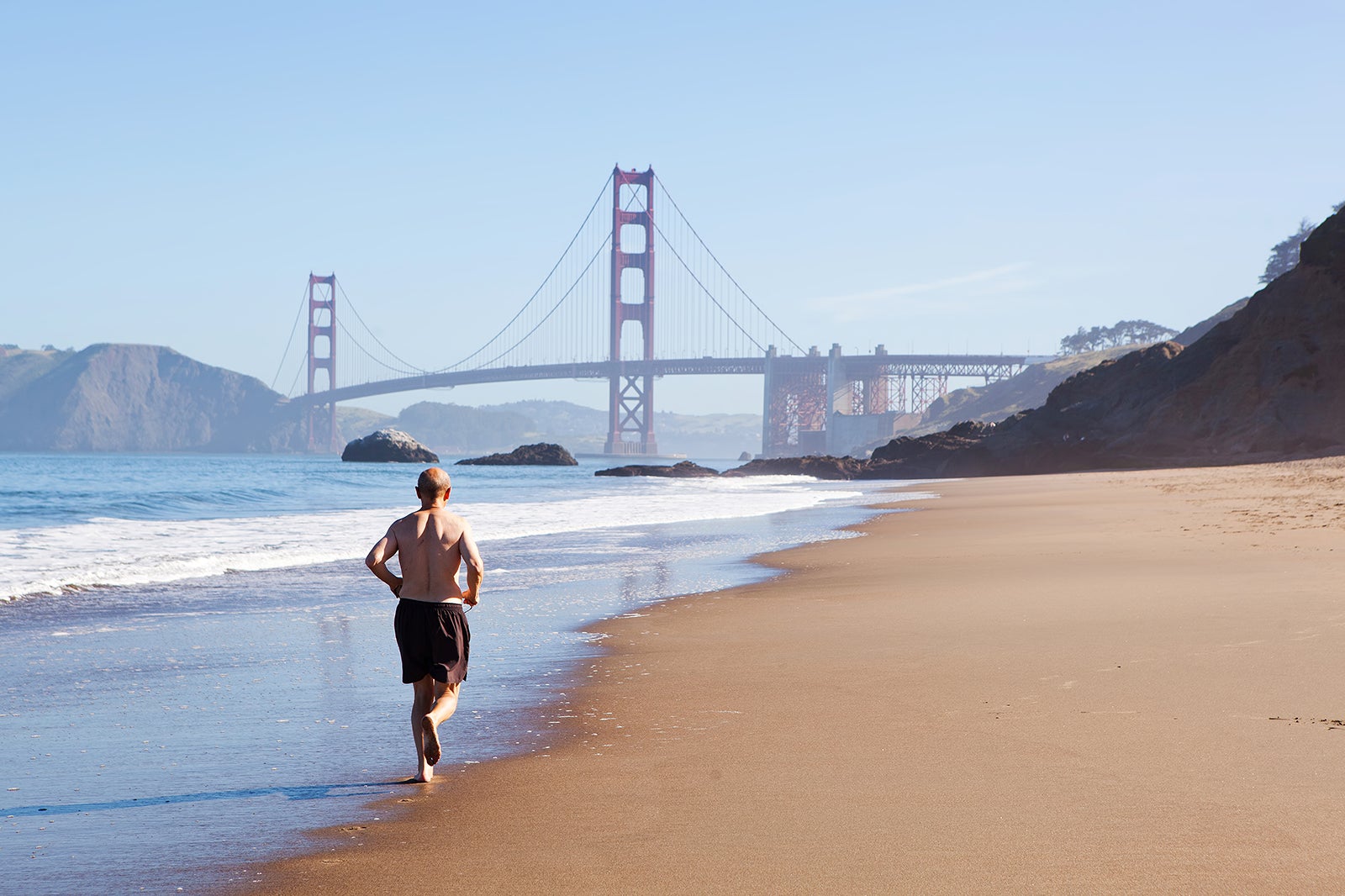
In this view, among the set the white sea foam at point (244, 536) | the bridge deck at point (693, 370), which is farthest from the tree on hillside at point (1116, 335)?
the white sea foam at point (244, 536)

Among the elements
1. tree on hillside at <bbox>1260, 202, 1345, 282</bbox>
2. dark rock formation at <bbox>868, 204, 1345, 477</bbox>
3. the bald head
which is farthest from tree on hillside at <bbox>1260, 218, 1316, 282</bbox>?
the bald head

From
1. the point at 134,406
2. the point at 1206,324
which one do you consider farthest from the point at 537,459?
the point at 134,406

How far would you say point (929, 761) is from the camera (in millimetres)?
3480

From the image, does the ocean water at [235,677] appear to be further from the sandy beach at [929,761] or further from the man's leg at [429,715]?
the sandy beach at [929,761]

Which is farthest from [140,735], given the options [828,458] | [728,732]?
[828,458]

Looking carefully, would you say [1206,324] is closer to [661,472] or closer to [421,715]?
[661,472]

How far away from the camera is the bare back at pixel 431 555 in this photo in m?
3.72

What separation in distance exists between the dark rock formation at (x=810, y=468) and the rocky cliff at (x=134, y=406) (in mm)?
77354

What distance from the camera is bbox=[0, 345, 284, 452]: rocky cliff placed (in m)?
122

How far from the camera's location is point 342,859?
2.82 metres

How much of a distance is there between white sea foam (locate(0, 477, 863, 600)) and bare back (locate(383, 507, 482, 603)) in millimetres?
5626

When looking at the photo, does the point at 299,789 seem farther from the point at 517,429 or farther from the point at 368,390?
the point at 517,429

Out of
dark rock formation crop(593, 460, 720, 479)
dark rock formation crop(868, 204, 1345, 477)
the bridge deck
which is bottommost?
dark rock formation crop(593, 460, 720, 479)

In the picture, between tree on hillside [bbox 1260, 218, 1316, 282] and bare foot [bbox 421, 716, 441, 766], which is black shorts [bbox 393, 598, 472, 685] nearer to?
bare foot [bbox 421, 716, 441, 766]
